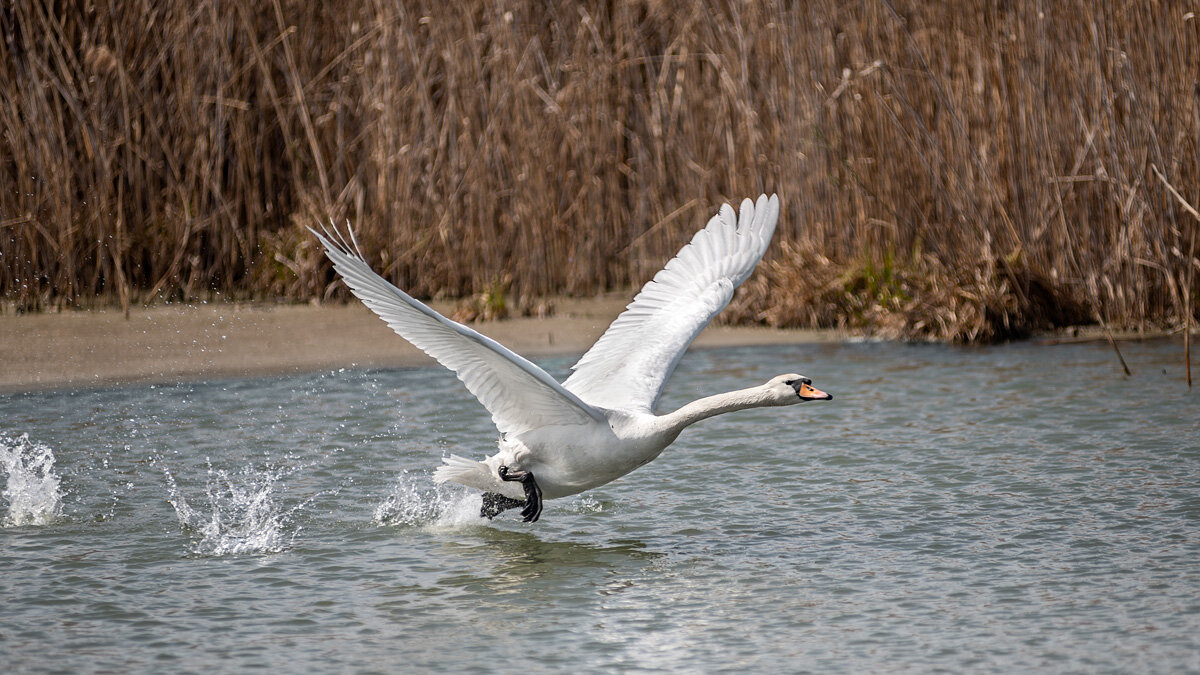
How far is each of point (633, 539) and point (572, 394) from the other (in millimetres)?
924

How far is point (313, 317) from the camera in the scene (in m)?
13.0

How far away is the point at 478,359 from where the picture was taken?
6.50m

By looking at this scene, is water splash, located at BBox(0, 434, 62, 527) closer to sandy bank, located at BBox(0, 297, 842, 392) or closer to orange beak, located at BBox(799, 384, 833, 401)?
sandy bank, located at BBox(0, 297, 842, 392)

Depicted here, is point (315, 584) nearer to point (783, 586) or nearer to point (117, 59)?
point (783, 586)

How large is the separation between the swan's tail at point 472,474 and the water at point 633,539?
25 centimetres

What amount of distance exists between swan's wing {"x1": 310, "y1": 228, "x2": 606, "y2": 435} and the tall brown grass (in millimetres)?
5484

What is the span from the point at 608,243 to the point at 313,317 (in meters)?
2.72

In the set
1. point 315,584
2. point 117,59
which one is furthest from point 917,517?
point 117,59

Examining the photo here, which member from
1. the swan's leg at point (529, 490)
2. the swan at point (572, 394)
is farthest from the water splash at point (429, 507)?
the swan's leg at point (529, 490)

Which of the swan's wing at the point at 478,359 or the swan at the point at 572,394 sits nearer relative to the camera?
the swan's wing at the point at 478,359

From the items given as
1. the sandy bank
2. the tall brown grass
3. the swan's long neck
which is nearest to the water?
the swan's long neck

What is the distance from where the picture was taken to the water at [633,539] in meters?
5.29

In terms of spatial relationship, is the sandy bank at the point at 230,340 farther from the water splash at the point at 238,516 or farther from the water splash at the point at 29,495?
the water splash at the point at 238,516

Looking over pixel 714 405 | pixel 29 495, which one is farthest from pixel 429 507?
pixel 29 495
